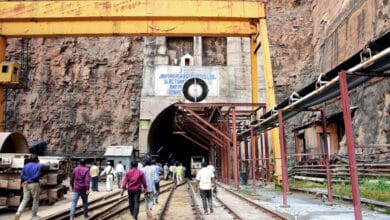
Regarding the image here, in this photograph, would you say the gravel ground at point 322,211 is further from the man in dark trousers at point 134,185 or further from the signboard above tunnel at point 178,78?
the signboard above tunnel at point 178,78

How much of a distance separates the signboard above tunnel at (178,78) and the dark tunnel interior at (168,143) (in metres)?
1.35

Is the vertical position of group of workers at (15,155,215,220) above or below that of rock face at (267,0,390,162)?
below

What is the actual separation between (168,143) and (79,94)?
46.4ft

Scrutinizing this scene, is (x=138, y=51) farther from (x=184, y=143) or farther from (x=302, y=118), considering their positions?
(x=184, y=143)

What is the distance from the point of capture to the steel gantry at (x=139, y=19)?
1498 centimetres

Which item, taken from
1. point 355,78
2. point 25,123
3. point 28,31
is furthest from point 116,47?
point 355,78

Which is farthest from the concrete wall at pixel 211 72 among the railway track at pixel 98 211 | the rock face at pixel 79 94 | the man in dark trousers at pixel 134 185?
the man in dark trousers at pixel 134 185

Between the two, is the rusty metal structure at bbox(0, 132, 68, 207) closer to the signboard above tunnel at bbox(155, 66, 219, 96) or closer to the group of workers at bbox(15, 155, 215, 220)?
the group of workers at bbox(15, 155, 215, 220)

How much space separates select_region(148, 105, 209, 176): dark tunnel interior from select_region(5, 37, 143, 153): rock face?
1999 mm

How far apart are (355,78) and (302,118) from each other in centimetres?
1943

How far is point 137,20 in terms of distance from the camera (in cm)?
1555

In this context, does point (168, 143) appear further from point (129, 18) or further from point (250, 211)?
point (250, 211)

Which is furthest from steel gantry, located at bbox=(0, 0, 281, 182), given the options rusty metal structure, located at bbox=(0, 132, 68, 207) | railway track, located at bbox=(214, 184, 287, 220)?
rusty metal structure, located at bbox=(0, 132, 68, 207)

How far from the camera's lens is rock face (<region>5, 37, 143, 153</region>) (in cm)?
2667
